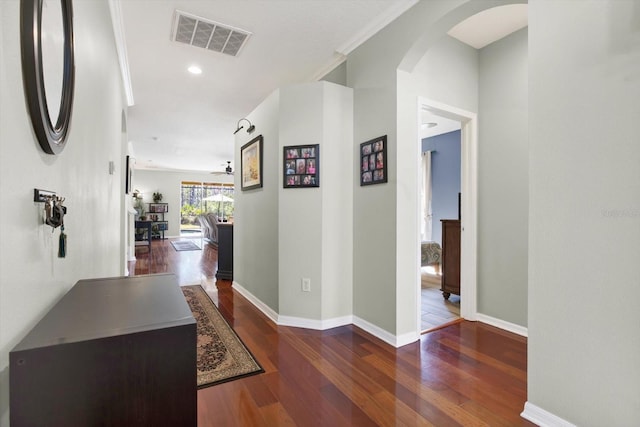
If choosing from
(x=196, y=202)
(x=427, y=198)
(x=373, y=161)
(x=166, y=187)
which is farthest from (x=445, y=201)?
(x=166, y=187)

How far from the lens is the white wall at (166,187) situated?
36.7 feet

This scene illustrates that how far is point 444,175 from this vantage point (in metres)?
6.29

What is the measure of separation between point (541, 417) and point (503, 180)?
195 centimetres

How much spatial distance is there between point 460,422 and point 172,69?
4.03m

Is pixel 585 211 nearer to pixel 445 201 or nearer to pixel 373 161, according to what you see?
pixel 373 161

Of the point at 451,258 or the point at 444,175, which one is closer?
the point at 451,258

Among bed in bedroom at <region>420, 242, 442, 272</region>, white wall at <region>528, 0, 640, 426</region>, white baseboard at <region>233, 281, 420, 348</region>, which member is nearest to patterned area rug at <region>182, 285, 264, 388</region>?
white baseboard at <region>233, 281, 420, 348</region>

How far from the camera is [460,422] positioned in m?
1.54

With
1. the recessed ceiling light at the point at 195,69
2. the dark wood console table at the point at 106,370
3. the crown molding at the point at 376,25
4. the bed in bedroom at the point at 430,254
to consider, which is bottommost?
the bed in bedroom at the point at 430,254

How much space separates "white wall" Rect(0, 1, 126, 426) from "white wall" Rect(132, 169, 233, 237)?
34.9 feet

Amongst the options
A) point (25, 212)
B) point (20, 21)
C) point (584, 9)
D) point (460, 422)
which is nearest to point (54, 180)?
point (25, 212)

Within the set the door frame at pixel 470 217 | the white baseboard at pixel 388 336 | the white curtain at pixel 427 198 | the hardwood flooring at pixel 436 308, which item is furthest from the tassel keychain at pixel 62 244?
the white curtain at pixel 427 198

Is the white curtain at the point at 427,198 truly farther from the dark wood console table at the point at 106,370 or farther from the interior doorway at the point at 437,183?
the dark wood console table at the point at 106,370

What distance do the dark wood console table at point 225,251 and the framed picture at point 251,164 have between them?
1.05 m
